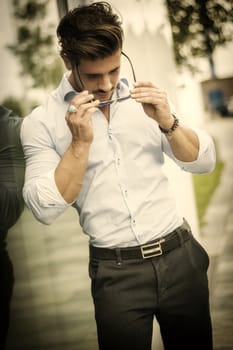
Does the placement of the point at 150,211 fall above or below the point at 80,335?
above

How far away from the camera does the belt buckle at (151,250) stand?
83.7 inches

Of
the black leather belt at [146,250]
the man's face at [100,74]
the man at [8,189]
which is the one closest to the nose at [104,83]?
the man's face at [100,74]

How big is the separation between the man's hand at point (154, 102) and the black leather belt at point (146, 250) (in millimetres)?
389

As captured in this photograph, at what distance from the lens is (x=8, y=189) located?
2295 millimetres

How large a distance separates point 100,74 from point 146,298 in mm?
748

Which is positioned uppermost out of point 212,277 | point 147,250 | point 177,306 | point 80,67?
point 80,67

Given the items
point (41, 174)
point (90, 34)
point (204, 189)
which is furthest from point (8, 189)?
point (204, 189)

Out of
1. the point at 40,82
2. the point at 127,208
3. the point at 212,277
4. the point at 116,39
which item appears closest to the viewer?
the point at 116,39

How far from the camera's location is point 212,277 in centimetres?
482

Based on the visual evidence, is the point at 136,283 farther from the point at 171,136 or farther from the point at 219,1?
the point at 219,1

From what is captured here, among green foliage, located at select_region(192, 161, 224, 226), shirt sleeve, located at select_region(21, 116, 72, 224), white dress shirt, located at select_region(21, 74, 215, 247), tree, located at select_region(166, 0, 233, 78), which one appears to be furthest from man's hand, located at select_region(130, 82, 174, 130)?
green foliage, located at select_region(192, 161, 224, 226)

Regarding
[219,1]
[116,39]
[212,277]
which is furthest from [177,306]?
[212,277]

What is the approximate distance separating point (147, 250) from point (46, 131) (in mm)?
517

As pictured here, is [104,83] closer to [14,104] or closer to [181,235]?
[14,104]
